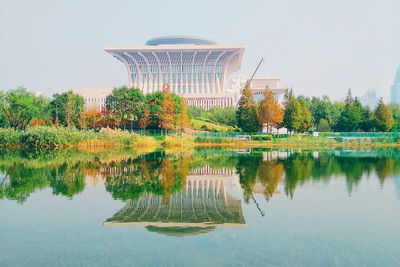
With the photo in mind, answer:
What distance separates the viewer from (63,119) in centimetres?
4534

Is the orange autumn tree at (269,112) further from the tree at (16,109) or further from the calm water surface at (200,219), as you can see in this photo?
the calm water surface at (200,219)

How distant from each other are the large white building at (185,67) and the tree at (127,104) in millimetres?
39511

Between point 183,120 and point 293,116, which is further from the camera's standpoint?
point 183,120

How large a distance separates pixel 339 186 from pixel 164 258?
903 centimetres

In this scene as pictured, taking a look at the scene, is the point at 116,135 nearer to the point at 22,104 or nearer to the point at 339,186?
the point at 22,104

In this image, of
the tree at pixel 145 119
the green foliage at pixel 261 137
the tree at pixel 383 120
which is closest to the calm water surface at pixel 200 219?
the green foliage at pixel 261 137

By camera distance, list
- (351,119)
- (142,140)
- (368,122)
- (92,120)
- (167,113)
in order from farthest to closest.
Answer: (351,119)
(368,122)
(92,120)
(167,113)
(142,140)

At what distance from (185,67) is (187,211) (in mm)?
81935

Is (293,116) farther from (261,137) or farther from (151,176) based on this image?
→ (151,176)

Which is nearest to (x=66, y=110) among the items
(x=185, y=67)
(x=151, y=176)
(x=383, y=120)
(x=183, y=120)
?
(x=183, y=120)

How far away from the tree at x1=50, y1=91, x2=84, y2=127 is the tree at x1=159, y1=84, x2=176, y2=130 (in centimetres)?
900

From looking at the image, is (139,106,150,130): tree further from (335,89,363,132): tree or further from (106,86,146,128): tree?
(335,89,363,132): tree

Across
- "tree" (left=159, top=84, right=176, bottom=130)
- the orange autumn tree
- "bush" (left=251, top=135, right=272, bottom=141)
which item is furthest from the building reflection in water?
the orange autumn tree

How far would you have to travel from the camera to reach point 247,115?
145 feet
